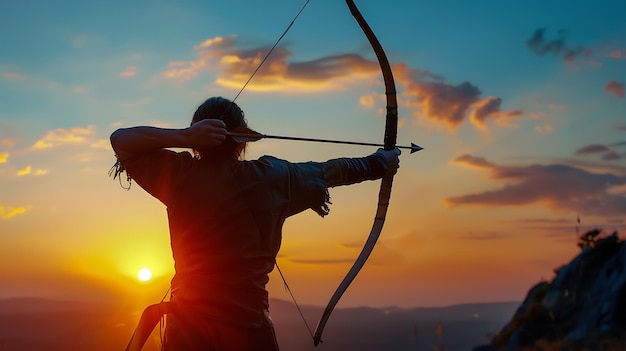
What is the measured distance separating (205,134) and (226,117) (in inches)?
8.8

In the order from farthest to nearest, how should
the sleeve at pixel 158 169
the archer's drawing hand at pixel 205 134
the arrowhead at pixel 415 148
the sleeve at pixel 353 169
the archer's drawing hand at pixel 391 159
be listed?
the arrowhead at pixel 415 148, the archer's drawing hand at pixel 391 159, the sleeve at pixel 353 169, the sleeve at pixel 158 169, the archer's drawing hand at pixel 205 134

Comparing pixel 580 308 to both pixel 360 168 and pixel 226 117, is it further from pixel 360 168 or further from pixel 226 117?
pixel 226 117

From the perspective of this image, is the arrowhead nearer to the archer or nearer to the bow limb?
the bow limb

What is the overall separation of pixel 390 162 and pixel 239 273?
106 cm

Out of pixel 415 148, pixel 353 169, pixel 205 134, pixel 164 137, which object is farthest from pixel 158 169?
pixel 415 148

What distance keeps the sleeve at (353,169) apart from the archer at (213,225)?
279 mm

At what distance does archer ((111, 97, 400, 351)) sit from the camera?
254 centimetres

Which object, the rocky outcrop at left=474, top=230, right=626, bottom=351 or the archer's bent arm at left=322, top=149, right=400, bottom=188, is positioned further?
the rocky outcrop at left=474, top=230, right=626, bottom=351

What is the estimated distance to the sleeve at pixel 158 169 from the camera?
2.62 meters

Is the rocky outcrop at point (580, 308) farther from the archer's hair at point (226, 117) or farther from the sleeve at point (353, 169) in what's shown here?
the archer's hair at point (226, 117)

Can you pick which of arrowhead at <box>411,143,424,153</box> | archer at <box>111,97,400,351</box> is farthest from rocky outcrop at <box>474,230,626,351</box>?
archer at <box>111,97,400,351</box>

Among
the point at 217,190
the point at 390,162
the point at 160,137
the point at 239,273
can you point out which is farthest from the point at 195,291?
the point at 390,162

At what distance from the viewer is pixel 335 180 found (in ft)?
9.72

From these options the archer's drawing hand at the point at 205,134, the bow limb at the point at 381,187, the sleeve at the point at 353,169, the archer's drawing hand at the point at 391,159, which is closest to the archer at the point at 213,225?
the archer's drawing hand at the point at 205,134
